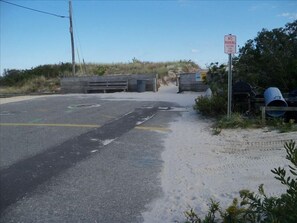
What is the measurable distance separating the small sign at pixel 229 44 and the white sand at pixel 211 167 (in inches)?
84.7

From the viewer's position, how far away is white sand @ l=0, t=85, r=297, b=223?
489 cm

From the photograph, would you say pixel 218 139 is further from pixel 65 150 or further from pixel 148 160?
pixel 65 150

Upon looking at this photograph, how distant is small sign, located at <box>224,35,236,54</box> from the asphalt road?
2.66m

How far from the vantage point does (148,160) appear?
7.20 metres

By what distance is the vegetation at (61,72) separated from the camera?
32.3 m

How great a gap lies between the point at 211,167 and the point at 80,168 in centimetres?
234

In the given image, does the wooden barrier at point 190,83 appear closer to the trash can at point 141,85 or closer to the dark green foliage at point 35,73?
the trash can at point 141,85

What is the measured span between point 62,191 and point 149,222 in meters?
1.76

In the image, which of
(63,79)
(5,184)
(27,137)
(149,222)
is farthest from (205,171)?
(63,79)

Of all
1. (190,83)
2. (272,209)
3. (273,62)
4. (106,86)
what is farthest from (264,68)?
(106,86)

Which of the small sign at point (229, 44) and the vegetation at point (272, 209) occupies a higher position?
the small sign at point (229, 44)

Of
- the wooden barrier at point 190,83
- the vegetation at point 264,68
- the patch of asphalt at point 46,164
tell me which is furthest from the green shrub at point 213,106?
the wooden barrier at point 190,83

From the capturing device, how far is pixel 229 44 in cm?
999

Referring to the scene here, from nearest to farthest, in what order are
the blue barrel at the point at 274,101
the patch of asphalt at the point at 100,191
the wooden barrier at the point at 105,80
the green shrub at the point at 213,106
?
the patch of asphalt at the point at 100,191 < the blue barrel at the point at 274,101 < the green shrub at the point at 213,106 < the wooden barrier at the point at 105,80
